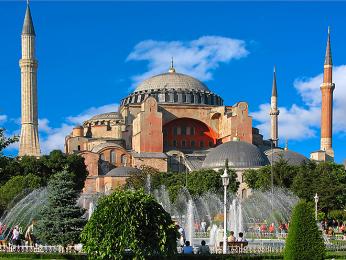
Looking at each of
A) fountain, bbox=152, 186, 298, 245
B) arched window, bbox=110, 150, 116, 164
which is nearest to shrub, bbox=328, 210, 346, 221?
fountain, bbox=152, 186, 298, 245

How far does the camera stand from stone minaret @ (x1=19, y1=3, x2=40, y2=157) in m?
58.6

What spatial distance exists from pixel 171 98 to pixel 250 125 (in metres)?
8.98

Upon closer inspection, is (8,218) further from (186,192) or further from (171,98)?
(171,98)

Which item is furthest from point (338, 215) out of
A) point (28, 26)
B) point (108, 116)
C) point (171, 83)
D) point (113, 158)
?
point (108, 116)

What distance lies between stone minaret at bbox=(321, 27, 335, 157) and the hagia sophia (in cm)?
9

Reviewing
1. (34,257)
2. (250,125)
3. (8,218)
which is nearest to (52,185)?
(34,257)

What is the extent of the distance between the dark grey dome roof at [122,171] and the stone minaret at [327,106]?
61.1 ft

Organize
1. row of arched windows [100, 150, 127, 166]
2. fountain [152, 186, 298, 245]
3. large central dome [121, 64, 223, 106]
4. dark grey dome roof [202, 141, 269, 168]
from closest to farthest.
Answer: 1. fountain [152, 186, 298, 245]
2. dark grey dome roof [202, 141, 269, 168]
3. row of arched windows [100, 150, 127, 166]
4. large central dome [121, 64, 223, 106]

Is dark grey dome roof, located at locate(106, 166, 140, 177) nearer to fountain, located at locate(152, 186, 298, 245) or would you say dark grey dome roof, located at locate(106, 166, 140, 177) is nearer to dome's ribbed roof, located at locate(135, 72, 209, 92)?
fountain, located at locate(152, 186, 298, 245)

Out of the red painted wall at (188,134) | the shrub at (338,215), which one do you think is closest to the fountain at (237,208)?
the shrub at (338,215)

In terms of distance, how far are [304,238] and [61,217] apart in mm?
6688

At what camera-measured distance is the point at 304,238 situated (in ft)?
44.6

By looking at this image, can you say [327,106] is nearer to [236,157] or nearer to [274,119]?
[274,119]

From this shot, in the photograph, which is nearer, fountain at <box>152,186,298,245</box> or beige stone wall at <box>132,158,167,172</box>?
fountain at <box>152,186,298,245</box>
